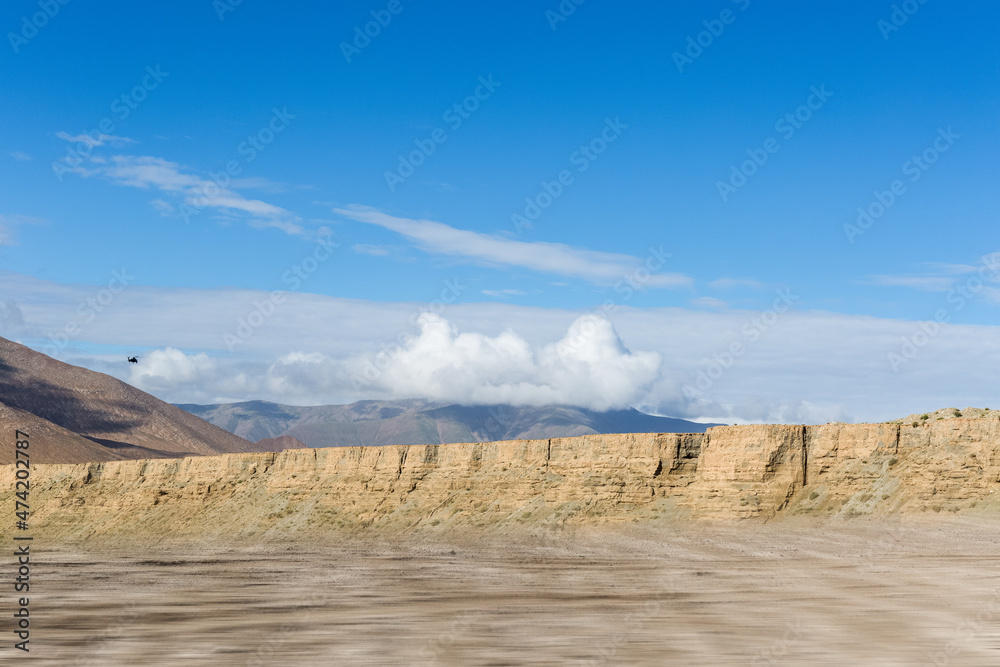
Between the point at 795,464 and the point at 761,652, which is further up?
the point at 795,464

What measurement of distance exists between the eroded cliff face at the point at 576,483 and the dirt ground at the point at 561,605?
15.5 ft

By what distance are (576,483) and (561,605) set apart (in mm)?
31763

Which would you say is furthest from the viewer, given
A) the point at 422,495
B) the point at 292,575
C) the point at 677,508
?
the point at 422,495

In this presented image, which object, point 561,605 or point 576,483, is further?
point 576,483

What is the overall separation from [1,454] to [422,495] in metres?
121

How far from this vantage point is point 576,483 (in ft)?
182

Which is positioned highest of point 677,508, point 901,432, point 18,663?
point 901,432

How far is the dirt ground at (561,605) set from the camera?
17.5m

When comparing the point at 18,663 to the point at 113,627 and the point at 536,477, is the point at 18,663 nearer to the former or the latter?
the point at 113,627

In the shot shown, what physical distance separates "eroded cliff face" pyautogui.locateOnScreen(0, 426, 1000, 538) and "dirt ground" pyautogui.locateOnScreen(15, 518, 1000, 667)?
4.71 m

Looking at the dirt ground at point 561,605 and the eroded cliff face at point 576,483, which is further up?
the eroded cliff face at point 576,483

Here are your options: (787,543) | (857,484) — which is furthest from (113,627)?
(857,484)

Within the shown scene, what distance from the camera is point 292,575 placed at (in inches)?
1312

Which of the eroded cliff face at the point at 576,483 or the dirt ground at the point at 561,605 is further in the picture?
the eroded cliff face at the point at 576,483
